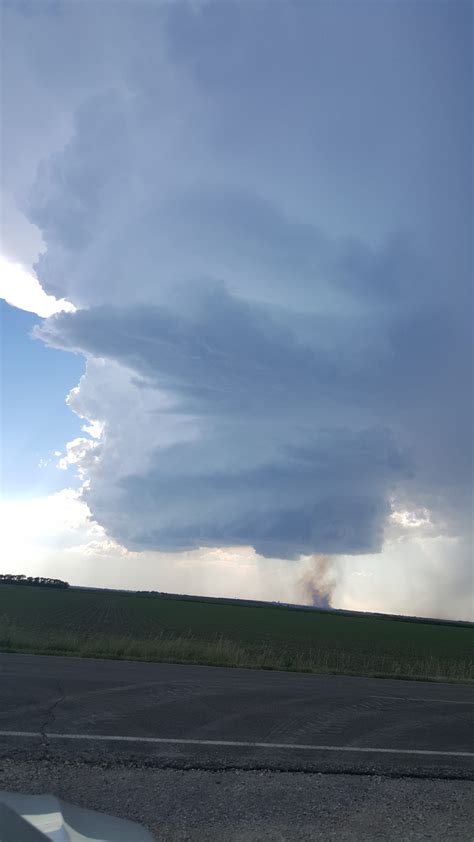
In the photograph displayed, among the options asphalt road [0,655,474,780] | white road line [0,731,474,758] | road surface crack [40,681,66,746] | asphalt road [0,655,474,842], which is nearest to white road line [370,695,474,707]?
asphalt road [0,655,474,780]

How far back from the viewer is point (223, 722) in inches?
376

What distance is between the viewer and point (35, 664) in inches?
549

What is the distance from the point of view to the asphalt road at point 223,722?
7742 mm

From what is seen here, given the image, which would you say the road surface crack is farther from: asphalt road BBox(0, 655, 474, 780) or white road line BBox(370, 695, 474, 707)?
white road line BBox(370, 695, 474, 707)

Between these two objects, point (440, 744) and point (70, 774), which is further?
point (440, 744)

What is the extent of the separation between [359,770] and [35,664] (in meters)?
8.63

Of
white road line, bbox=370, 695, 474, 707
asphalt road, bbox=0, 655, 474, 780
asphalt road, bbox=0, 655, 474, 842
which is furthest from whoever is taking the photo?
white road line, bbox=370, 695, 474, 707

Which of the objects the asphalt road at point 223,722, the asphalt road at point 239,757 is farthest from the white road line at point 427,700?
the asphalt road at point 239,757

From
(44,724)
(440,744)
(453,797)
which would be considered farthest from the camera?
(440,744)

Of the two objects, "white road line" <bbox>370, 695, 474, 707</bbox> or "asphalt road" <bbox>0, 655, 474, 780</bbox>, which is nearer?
"asphalt road" <bbox>0, 655, 474, 780</bbox>

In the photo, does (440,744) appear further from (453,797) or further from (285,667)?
(285,667)

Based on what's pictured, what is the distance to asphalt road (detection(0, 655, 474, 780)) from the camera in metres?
7.74

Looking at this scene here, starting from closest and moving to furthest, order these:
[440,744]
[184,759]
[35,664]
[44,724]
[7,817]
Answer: [7,817], [184,759], [44,724], [440,744], [35,664]

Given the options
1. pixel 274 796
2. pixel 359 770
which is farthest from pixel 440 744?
pixel 274 796
